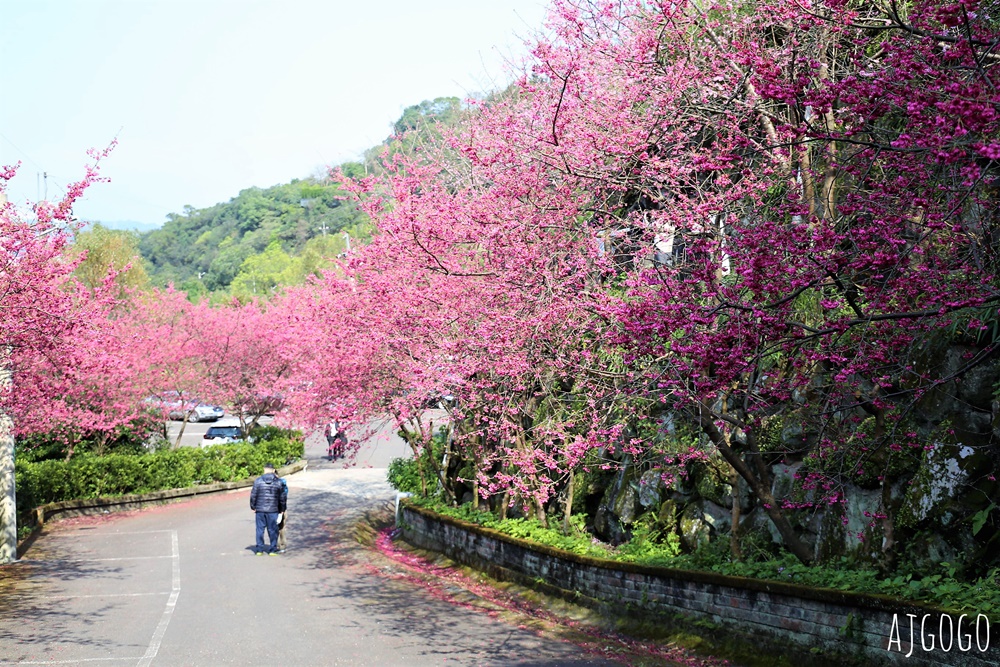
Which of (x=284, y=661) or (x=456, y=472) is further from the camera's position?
(x=456, y=472)

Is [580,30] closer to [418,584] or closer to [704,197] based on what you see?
[704,197]

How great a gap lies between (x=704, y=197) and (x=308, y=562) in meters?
10.7

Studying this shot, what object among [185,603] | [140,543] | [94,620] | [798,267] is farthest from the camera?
[140,543]

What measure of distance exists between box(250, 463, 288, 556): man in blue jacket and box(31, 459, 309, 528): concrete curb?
5.86 m

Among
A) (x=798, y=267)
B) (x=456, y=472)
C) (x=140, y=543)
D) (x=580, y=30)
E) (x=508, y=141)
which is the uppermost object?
(x=580, y=30)

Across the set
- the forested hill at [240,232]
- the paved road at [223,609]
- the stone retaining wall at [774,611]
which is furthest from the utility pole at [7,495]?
the forested hill at [240,232]

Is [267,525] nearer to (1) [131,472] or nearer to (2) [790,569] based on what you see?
(1) [131,472]

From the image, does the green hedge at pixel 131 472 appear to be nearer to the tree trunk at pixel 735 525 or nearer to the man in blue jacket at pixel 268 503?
the man in blue jacket at pixel 268 503

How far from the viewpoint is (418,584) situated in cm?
1559

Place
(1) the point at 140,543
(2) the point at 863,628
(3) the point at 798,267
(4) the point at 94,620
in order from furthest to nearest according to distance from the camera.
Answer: (1) the point at 140,543
(4) the point at 94,620
(2) the point at 863,628
(3) the point at 798,267

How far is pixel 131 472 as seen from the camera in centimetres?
2591

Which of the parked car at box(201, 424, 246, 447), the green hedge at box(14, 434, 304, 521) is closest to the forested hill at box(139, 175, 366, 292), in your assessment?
the parked car at box(201, 424, 246, 447)

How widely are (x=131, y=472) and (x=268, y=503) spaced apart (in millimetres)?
9485

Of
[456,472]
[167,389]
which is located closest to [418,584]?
[456,472]
